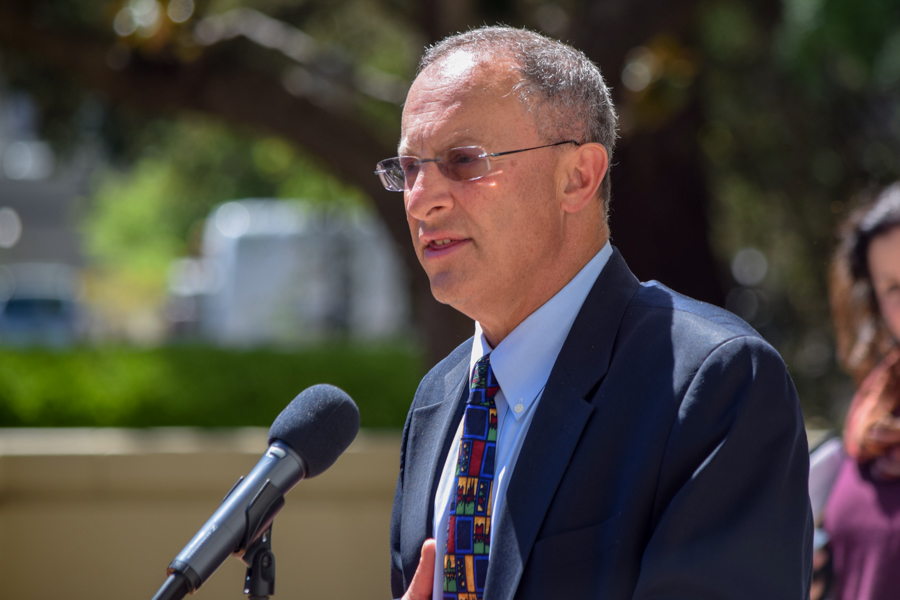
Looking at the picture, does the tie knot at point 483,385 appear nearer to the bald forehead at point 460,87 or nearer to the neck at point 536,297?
the neck at point 536,297

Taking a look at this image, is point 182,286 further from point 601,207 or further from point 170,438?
point 601,207

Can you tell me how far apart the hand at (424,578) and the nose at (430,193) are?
0.63 meters

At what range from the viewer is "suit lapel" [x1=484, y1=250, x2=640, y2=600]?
153cm

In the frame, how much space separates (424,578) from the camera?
1682 millimetres

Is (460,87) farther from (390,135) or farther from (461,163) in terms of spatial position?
(390,135)

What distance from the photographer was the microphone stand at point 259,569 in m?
1.70

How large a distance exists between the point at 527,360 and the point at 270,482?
0.53 meters

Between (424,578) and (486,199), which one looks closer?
(424,578)

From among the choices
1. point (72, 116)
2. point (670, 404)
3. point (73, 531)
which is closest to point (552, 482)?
point (670, 404)

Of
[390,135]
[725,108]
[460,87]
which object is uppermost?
[725,108]

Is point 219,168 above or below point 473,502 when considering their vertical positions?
above

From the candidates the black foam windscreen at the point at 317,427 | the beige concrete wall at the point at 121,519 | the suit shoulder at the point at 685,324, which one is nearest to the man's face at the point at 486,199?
the suit shoulder at the point at 685,324

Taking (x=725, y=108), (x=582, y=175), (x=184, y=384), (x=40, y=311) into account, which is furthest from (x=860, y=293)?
(x=40, y=311)

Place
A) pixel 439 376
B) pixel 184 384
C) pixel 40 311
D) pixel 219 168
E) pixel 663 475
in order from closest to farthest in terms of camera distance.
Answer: pixel 663 475
pixel 439 376
pixel 184 384
pixel 219 168
pixel 40 311
